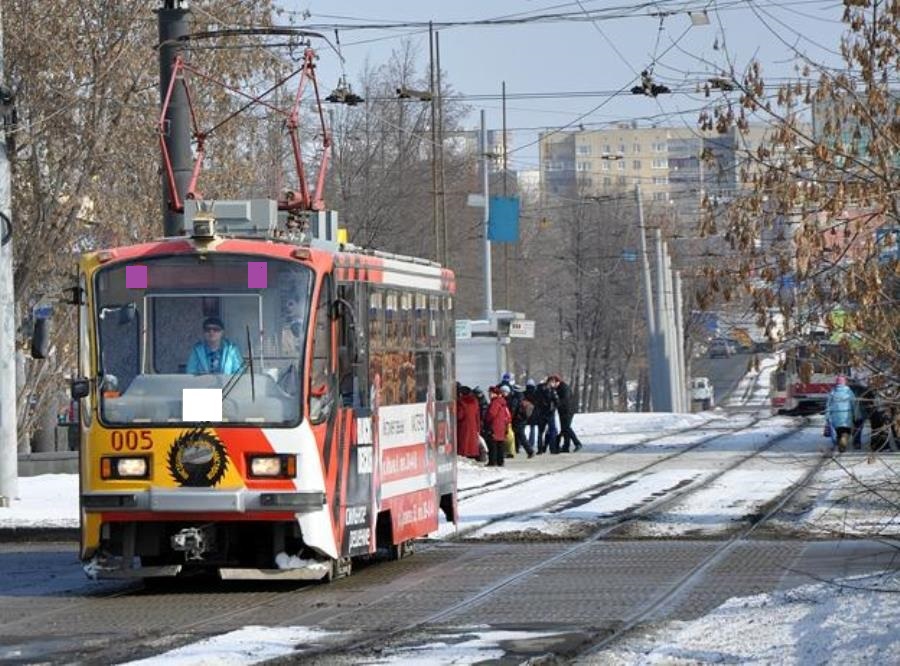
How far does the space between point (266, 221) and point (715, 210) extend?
6.41 meters

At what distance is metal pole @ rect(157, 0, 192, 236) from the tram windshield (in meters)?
6.44

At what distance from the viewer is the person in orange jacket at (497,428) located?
3734 centimetres

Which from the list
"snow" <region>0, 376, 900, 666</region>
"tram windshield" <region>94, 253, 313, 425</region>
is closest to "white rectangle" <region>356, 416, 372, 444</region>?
"tram windshield" <region>94, 253, 313, 425</region>

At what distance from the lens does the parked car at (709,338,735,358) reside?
11.9 meters

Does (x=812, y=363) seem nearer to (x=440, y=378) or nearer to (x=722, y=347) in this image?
(x=722, y=347)

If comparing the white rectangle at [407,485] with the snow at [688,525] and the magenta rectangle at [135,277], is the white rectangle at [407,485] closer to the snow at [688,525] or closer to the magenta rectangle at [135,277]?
the snow at [688,525]

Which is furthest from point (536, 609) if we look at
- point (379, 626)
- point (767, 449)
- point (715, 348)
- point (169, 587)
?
point (767, 449)

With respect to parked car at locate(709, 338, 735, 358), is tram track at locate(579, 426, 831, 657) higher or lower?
lower

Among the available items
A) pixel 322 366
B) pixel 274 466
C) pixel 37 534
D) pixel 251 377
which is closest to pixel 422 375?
pixel 322 366

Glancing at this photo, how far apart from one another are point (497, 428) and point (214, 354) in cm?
2147

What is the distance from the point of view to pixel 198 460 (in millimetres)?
15828

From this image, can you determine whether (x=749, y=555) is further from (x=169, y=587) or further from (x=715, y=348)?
(x=715, y=348)

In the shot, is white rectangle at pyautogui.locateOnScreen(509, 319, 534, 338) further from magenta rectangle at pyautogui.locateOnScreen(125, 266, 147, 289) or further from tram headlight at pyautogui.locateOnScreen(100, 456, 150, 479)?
tram headlight at pyautogui.locateOnScreen(100, 456, 150, 479)

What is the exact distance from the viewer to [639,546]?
20.0 metres
